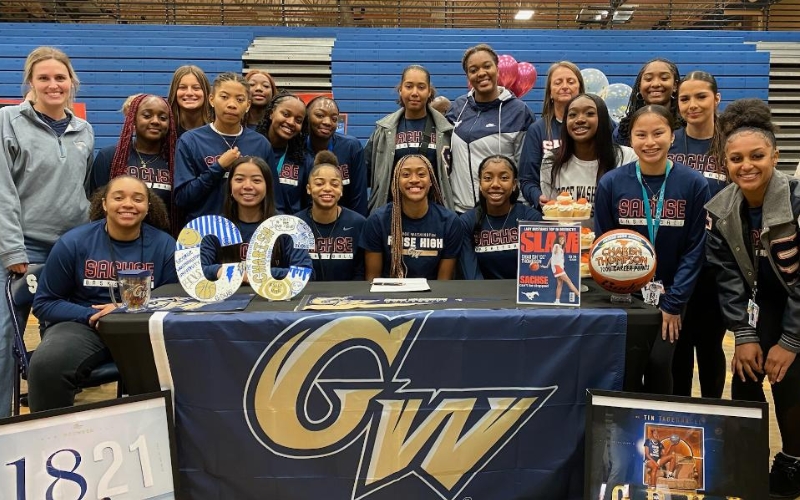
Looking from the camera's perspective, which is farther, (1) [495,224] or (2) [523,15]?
(2) [523,15]

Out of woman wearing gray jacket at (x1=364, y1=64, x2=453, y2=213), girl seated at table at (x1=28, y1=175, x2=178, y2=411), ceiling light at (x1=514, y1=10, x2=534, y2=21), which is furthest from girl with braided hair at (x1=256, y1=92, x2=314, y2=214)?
ceiling light at (x1=514, y1=10, x2=534, y2=21)

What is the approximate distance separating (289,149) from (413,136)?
2.50 ft

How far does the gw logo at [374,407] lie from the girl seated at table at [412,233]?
1062 mm

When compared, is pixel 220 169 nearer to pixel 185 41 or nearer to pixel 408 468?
pixel 408 468

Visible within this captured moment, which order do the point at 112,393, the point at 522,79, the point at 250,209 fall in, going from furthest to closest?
the point at 522,79, the point at 112,393, the point at 250,209

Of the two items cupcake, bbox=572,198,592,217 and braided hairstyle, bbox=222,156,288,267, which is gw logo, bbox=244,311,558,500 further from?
braided hairstyle, bbox=222,156,288,267

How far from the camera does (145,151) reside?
3410 millimetres

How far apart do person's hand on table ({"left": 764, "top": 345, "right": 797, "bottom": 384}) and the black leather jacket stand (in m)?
0.03

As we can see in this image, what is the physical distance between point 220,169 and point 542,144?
5.67ft

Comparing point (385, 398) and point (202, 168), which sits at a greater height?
point (202, 168)

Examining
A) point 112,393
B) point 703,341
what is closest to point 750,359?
point 703,341

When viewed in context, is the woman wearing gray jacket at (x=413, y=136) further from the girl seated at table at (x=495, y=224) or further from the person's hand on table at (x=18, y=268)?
the person's hand on table at (x=18, y=268)

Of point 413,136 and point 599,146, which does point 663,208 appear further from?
point 413,136

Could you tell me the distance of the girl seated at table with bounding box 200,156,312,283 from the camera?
114 inches
